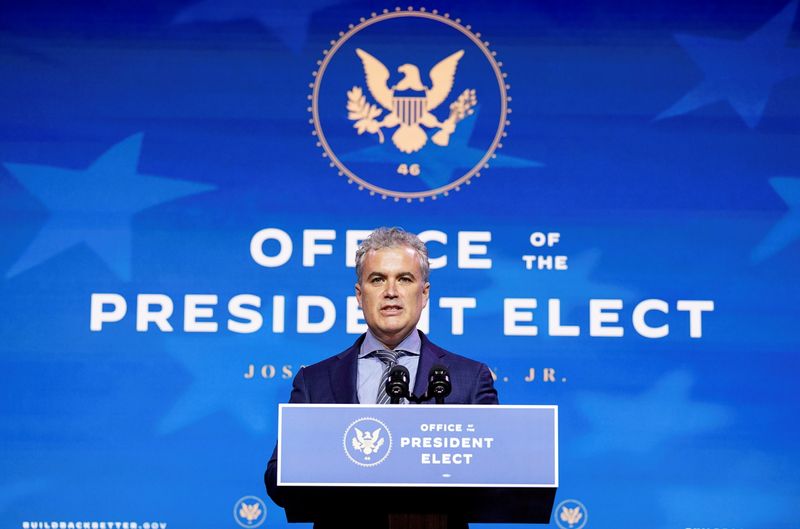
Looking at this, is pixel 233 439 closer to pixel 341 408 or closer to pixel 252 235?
pixel 252 235

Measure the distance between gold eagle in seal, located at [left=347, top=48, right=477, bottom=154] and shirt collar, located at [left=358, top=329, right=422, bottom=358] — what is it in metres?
1.71

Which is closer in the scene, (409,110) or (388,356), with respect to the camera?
(388,356)

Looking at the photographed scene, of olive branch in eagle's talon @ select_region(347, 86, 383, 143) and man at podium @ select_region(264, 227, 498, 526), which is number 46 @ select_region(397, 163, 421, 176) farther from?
man at podium @ select_region(264, 227, 498, 526)

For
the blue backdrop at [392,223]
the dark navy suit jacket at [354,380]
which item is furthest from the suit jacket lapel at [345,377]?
the blue backdrop at [392,223]

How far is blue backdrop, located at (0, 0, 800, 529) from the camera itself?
425cm

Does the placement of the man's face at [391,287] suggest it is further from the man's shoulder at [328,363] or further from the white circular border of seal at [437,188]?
the white circular border of seal at [437,188]

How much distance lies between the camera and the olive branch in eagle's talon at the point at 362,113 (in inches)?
174

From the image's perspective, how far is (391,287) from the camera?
2.74 m

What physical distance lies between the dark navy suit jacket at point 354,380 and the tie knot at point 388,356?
2.5 inches

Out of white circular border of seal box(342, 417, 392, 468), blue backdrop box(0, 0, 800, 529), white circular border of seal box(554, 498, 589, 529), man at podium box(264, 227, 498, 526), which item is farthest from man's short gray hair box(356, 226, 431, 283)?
white circular border of seal box(554, 498, 589, 529)

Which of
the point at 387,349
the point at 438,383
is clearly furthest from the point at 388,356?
the point at 438,383

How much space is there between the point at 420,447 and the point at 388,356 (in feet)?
2.77

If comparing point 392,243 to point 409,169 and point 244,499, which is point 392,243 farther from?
point 244,499

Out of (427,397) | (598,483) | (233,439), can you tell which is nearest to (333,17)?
(233,439)
